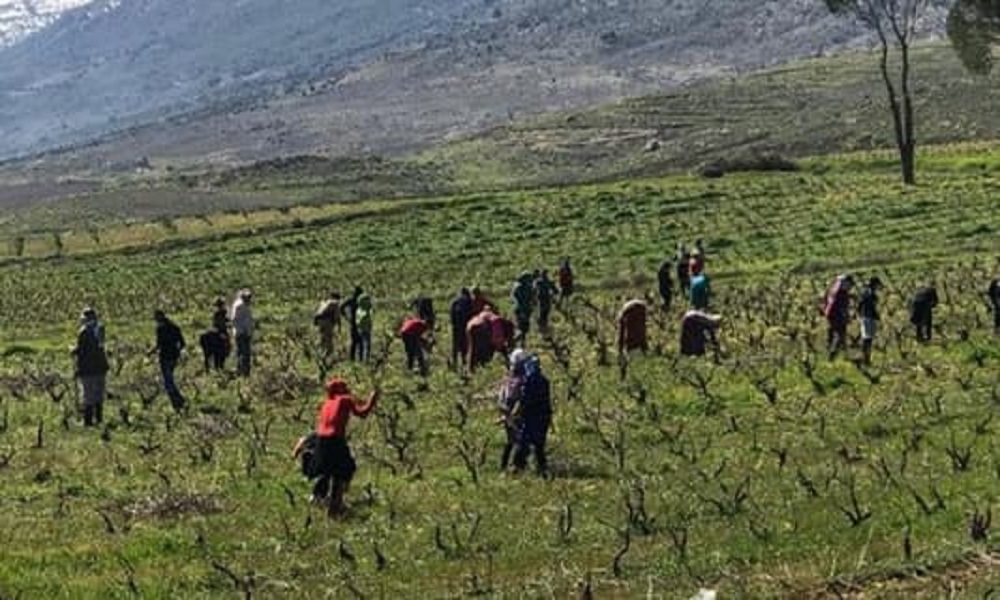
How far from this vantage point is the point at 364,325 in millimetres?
34188

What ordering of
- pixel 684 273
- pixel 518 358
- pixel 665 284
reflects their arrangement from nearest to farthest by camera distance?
pixel 518 358, pixel 665 284, pixel 684 273

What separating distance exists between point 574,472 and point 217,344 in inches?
620

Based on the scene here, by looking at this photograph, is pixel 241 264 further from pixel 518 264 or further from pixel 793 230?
pixel 793 230

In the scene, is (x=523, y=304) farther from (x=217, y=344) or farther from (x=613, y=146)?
(x=613, y=146)

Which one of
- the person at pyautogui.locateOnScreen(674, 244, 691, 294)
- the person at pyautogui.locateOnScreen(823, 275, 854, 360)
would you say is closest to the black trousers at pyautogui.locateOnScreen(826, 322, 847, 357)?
the person at pyautogui.locateOnScreen(823, 275, 854, 360)

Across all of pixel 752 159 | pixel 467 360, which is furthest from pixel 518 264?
pixel 752 159

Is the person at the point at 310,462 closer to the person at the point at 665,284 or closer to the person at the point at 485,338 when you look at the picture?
the person at the point at 485,338

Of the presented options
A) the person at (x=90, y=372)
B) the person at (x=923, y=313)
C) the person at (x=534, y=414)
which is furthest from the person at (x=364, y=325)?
the person at (x=534, y=414)

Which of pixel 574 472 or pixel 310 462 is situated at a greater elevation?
pixel 310 462

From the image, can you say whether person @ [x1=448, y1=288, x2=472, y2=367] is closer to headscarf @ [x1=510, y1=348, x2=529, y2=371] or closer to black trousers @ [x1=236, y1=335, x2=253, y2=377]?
black trousers @ [x1=236, y1=335, x2=253, y2=377]

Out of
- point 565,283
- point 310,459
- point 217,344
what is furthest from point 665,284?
point 310,459

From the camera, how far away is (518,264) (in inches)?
2322

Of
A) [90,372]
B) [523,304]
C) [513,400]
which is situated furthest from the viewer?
[523,304]

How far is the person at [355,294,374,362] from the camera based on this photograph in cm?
3412
